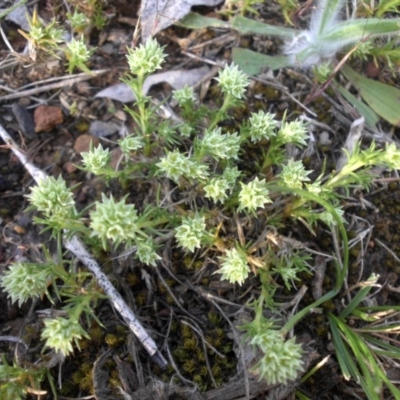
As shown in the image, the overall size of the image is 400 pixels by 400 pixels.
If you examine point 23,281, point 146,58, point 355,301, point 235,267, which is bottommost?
point 355,301

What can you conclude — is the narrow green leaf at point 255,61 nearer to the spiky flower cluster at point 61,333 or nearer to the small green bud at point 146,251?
the small green bud at point 146,251

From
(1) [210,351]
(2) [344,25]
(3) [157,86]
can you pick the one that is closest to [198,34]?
(3) [157,86]

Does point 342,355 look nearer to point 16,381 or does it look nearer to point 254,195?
point 254,195

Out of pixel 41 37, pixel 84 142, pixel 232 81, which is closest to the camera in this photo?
pixel 232 81

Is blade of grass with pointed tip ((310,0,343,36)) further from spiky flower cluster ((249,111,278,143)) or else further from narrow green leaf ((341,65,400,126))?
spiky flower cluster ((249,111,278,143))

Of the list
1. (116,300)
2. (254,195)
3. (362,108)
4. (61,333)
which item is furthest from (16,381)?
(362,108)

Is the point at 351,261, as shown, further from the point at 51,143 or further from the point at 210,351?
the point at 51,143
